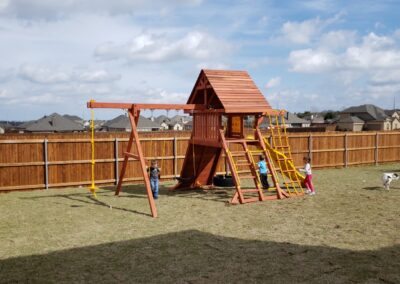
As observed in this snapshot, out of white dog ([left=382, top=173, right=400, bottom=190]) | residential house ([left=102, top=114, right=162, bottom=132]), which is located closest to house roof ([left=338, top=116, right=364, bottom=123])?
residential house ([left=102, top=114, right=162, bottom=132])

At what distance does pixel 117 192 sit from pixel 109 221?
13.3 ft

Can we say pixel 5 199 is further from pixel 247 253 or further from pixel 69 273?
pixel 247 253

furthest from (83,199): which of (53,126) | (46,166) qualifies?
(53,126)

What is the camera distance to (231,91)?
45.0 feet

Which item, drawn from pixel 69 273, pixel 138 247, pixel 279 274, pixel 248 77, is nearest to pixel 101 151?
pixel 248 77

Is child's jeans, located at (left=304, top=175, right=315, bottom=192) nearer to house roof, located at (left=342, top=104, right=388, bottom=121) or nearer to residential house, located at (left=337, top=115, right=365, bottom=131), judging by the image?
residential house, located at (left=337, top=115, right=365, bottom=131)

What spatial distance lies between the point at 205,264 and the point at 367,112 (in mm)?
82608

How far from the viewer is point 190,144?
15.3 m

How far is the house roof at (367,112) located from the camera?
8088 cm

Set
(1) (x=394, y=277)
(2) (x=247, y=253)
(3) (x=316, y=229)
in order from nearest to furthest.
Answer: (1) (x=394, y=277) → (2) (x=247, y=253) → (3) (x=316, y=229)

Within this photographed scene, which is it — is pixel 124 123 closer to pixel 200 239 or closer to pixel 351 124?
pixel 200 239

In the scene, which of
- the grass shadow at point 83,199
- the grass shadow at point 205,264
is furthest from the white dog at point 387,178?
the grass shadow at point 83,199

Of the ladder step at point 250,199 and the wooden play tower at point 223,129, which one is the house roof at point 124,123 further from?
the ladder step at point 250,199

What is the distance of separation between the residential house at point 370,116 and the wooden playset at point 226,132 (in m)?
68.8
